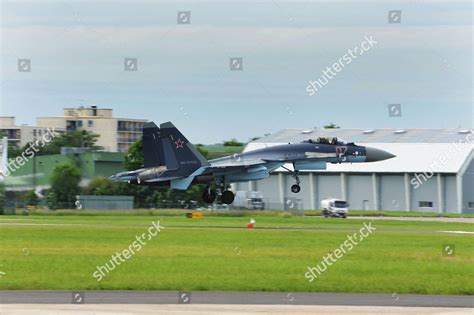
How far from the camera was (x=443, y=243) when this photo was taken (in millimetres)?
43156

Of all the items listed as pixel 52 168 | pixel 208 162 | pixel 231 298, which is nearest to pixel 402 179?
pixel 52 168

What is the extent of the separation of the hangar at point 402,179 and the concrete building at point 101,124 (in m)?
21.9

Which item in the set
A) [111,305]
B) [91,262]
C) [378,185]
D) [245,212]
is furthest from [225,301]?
[378,185]

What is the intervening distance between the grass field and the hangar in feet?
120

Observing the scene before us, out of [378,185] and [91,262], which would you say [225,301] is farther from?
[378,185]

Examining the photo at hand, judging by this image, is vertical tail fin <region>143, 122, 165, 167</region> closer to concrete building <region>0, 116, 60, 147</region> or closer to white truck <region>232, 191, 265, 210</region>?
white truck <region>232, 191, 265, 210</region>

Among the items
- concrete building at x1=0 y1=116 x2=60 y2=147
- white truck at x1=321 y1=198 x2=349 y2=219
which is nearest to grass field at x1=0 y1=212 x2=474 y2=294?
white truck at x1=321 y1=198 x2=349 y2=219

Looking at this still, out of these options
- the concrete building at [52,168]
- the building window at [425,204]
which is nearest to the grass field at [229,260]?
the concrete building at [52,168]

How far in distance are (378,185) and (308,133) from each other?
385 inches

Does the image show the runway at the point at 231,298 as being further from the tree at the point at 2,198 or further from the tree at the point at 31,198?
the tree at the point at 31,198

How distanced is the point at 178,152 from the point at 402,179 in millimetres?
43556

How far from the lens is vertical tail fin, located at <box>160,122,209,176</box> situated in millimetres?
50625

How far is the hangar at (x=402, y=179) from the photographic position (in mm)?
87938

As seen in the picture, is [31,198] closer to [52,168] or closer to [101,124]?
[52,168]
